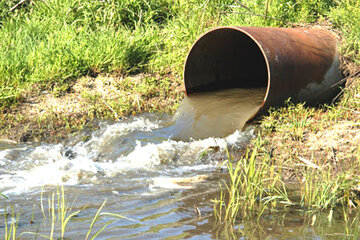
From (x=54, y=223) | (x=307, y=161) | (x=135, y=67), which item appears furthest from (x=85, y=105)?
(x=54, y=223)

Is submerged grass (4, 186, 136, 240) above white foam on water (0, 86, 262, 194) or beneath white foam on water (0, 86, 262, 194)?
above

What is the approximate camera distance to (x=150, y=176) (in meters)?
4.50

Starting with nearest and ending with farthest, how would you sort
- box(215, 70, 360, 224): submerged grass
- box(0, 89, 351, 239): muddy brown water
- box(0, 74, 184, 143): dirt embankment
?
box(0, 89, 351, 239): muddy brown water → box(215, 70, 360, 224): submerged grass → box(0, 74, 184, 143): dirt embankment

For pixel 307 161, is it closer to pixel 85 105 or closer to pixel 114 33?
pixel 85 105

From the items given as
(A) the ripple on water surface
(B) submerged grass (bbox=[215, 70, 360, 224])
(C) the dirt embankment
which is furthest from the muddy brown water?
(C) the dirt embankment

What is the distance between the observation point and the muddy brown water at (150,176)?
10.6 ft

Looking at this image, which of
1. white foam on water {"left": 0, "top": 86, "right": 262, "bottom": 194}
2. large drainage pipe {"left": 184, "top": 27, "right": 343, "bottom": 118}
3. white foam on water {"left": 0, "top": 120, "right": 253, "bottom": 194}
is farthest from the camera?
large drainage pipe {"left": 184, "top": 27, "right": 343, "bottom": 118}

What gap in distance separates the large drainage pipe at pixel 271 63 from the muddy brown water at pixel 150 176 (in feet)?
1.15

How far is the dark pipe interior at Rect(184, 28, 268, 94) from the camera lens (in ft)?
20.6

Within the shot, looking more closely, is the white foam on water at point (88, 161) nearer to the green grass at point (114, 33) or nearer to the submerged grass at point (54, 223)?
the submerged grass at point (54, 223)

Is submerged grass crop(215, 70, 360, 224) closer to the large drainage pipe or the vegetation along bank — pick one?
the vegetation along bank

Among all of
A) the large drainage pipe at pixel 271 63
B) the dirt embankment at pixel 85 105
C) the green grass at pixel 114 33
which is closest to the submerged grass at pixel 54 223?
the dirt embankment at pixel 85 105

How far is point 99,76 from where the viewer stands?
6.91 metres

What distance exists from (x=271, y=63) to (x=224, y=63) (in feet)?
4.96
